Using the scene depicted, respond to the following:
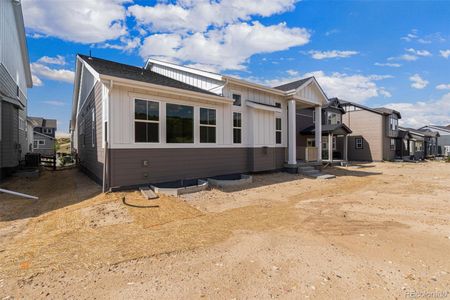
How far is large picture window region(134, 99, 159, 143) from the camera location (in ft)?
27.5

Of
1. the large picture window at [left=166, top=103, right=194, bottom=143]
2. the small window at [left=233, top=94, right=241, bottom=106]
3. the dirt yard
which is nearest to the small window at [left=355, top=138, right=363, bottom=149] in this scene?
the small window at [left=233, top=94, right=241, bottom=106]

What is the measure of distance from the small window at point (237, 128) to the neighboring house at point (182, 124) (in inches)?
2.0

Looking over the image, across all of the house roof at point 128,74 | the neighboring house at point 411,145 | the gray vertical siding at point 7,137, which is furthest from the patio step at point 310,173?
the neighboring house at point 411,145

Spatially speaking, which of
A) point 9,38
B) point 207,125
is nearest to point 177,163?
point 207,125

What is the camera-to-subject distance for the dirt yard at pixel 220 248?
9.53 ft

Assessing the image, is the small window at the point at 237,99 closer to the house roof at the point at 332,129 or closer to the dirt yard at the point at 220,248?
the dirt yard at the point at 220,248

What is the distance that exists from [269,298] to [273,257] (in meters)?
1.05

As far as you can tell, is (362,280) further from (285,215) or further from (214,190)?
(214,190)

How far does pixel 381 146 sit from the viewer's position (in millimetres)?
25328

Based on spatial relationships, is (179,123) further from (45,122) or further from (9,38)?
(45,122)

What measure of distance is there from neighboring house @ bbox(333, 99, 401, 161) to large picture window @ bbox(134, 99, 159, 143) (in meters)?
25.3

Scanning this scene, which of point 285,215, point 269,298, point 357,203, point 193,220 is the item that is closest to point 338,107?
point 357,203

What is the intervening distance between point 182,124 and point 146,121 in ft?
4.91

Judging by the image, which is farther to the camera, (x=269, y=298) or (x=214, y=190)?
(x=214, y=190)
